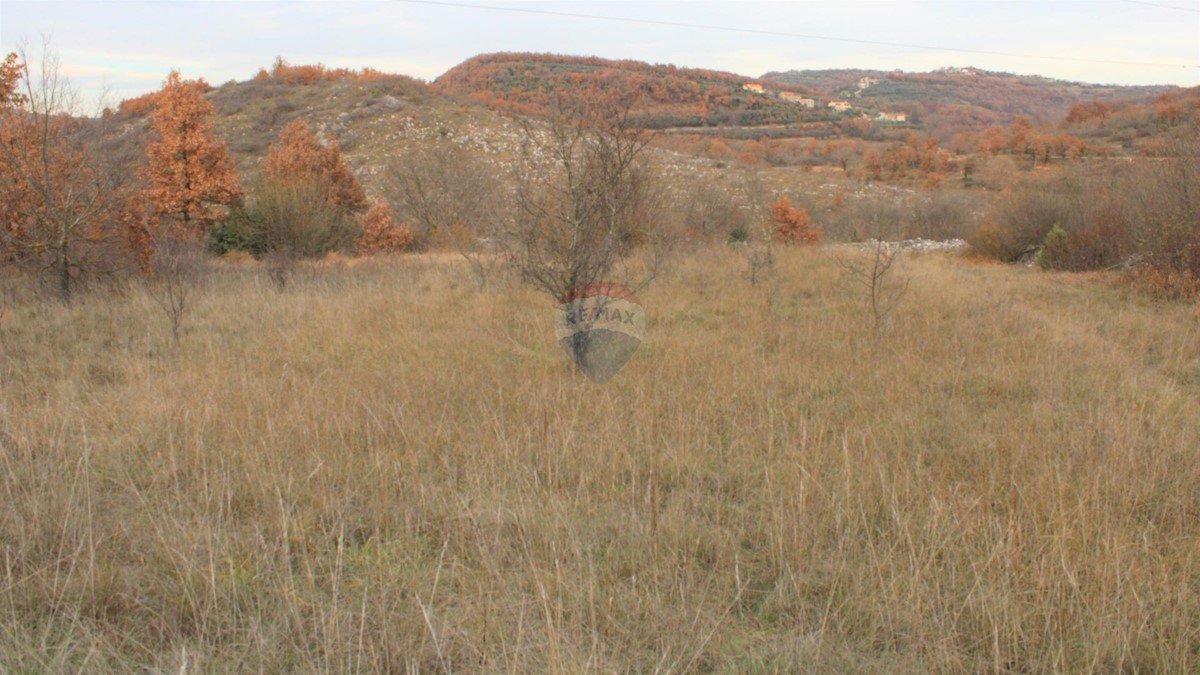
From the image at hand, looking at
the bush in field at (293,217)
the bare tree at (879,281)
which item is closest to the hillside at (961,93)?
the bare tree at (879,281)

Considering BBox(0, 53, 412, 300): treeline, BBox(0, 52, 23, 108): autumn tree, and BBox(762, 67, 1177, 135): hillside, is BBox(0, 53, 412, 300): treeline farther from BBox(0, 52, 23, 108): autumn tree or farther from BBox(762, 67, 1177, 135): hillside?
BBox(762, 67, 1177, 135): hillside

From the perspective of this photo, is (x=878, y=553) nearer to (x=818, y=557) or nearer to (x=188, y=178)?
(x=818, y=557)

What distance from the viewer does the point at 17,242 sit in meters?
8.83

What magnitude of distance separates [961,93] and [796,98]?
1716cm

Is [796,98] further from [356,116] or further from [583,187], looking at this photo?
[583,187]

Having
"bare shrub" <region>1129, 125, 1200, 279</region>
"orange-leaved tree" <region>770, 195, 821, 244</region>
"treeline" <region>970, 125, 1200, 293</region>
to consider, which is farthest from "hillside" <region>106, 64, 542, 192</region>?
"bare shrub" <region>1129, 125, 1200, 279</region>

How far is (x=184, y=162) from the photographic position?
1494cm

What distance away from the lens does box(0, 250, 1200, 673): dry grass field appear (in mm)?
2025

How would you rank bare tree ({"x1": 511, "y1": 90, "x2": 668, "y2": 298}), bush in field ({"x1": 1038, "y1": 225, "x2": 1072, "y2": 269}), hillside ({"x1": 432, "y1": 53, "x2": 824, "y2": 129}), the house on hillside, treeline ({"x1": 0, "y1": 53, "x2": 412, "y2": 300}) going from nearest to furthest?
bare tree ({"x1": 511, "y1": 90, "x2": 668, "y2": 298}), treeline ({"x1": 0, "y1": 53, "x2": 412, "y2": 300}), bush in field ({"x1": 1038, "y1": 225, "x2": 1072, "y2": 269}), hillside ({"x1": 432, "y1": 53, "x2": 824, "y2": 129}), the house on hillside

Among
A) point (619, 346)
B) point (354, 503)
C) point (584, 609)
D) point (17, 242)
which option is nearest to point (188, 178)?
point (17, 242)

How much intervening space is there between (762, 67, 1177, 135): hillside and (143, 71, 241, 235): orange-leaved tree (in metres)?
59.6

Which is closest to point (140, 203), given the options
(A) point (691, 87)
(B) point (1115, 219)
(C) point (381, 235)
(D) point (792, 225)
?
(C) point (381, 235)

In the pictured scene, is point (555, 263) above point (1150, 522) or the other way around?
above

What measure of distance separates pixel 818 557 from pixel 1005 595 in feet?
1.91
